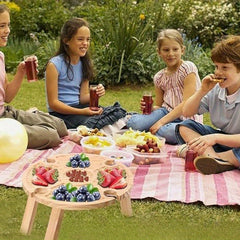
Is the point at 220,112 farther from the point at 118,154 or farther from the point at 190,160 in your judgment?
the point at 118,154

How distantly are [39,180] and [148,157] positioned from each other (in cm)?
149

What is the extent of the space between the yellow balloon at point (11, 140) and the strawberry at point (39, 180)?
0.88 meters

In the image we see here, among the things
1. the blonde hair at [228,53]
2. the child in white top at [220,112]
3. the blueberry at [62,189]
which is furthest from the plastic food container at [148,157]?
the blueberry at [62,189]

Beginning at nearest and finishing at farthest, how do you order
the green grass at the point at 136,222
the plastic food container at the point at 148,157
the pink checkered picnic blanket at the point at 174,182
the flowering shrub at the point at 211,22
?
the green grass at the point at 136,222
the pink checkered picnic blanket at the point at 174,182
the plastic food container at the point at 148,157
the flowering shrub at the point at 211,22

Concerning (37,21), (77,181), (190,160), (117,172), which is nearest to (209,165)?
(190,160)

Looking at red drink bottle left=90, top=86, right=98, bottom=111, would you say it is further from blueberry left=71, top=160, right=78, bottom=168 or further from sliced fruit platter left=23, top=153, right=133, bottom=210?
blueberry left=71, top=160, right=78, bottom=168

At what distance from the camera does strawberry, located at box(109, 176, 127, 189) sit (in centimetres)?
317

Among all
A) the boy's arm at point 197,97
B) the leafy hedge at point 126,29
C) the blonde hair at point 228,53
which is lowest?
the leafy hedge at point 126,29

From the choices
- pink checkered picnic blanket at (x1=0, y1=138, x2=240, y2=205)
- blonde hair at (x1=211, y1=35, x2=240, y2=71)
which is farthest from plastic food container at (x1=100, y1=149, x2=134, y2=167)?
blonde hair at (x1=211, y1=35, x2=240, y2=71)

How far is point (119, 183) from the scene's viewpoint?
321 centimetres

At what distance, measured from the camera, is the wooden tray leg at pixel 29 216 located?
3.17 meters

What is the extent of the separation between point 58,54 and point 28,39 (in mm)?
4857

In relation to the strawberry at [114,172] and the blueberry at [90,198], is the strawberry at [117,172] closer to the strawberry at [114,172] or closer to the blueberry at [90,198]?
the strawberry at [114,172]

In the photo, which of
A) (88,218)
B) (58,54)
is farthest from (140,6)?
(88,218)
